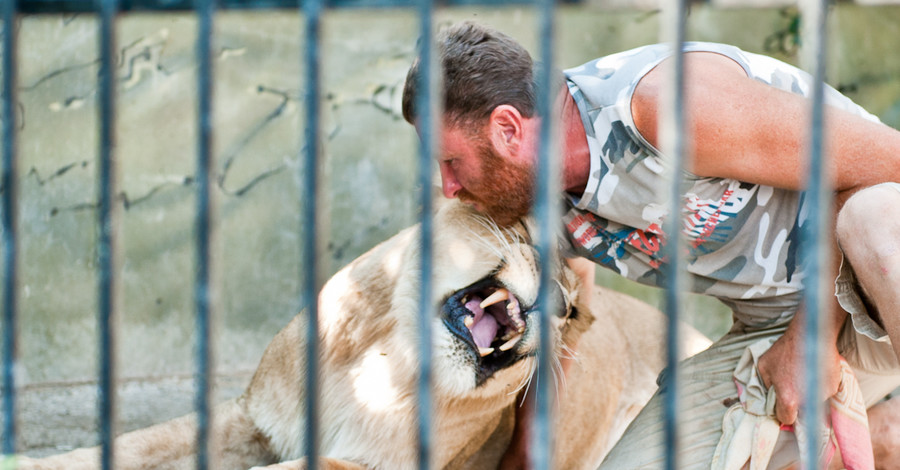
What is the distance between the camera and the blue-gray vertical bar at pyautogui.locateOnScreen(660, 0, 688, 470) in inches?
46.5

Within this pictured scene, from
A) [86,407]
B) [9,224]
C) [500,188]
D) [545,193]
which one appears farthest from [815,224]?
[86,407]

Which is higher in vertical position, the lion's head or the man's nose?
the man's nose

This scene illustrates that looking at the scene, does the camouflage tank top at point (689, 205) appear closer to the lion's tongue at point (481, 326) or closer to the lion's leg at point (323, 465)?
the lion's tongue at point (481, 326)

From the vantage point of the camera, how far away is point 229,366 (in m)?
3.93

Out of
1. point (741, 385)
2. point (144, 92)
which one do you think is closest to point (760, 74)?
point (741, 385)

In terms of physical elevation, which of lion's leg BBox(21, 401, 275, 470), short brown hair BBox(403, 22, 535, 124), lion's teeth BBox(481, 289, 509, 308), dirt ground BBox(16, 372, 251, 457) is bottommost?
dirt ground BBox(16, 372, 251, 457)

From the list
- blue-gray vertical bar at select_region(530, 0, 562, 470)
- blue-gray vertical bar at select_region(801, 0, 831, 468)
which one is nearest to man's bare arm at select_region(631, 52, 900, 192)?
blue-gray vertical bar at select_region(801, 0, 831, 468)

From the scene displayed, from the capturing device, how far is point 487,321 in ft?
8.35

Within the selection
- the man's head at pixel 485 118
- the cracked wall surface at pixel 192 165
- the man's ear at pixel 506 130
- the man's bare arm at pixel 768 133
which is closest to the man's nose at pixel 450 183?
the man's head at pixel 485 118

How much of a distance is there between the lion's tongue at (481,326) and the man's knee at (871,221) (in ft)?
3.02

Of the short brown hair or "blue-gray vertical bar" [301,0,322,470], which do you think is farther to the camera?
the short brown hair

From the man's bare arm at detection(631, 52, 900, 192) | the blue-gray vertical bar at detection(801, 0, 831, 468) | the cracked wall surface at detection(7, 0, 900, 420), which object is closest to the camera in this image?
the blue-gray vertical bar at detection(801, 0, 831, 468)

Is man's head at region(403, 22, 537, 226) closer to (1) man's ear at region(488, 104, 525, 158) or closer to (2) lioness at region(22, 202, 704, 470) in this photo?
(1) man's ear at region(488, 104, 525, 158)

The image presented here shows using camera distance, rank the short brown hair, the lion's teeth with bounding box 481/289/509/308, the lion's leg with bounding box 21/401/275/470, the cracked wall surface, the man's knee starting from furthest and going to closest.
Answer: the cracked wall surface, the lion's leg with bounding box 21/401/275/470, the lion's teeth with bounding box 481/289/509/308, the short brown hair, the man's knee
